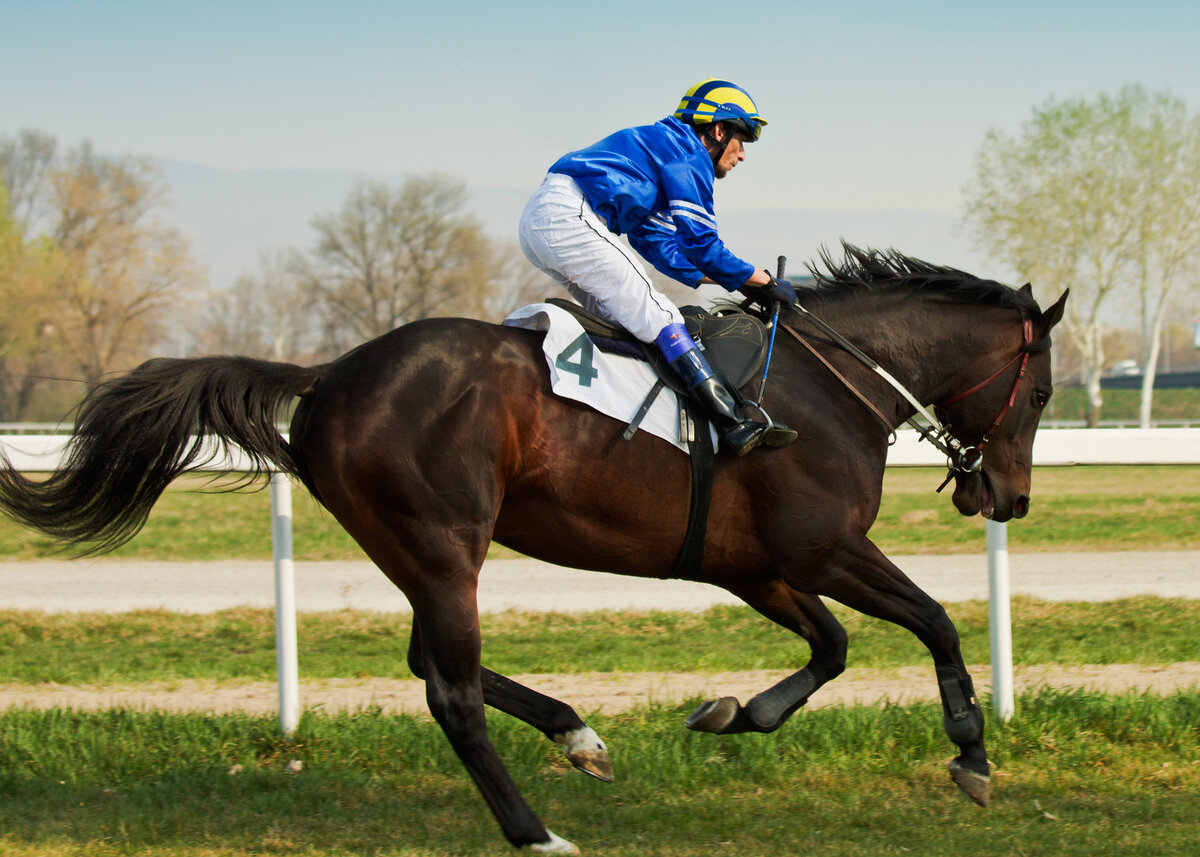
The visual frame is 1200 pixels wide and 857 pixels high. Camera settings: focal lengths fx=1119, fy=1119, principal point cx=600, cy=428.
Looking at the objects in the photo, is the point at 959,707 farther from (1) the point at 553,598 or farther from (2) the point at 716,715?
(1) the point at 553,598

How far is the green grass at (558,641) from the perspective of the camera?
6008 mm

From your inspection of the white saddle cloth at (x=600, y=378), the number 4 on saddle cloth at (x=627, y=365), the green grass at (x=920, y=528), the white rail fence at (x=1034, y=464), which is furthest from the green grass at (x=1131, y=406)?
the white saddle cloth at (x=600, y=378)

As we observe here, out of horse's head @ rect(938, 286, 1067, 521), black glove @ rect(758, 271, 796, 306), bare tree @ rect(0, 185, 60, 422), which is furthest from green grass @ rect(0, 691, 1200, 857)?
bare tree @ rect(0, 185, 60, 422)

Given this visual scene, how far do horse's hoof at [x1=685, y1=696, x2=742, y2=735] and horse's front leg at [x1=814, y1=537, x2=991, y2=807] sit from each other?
1.76ft

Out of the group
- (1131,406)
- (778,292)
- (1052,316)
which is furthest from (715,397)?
(1131,406)

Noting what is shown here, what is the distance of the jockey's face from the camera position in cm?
407

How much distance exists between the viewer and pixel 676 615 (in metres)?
7.31

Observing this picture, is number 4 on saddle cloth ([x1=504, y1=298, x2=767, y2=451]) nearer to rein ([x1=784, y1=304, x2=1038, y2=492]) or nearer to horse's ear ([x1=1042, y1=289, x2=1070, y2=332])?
rein ([x1=784, y1=304, x2=1038, y2=492])

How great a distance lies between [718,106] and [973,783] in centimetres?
251

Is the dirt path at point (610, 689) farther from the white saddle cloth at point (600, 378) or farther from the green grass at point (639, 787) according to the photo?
the white saddle cloth at point (600, 378)

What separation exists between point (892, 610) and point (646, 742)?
1.21 m

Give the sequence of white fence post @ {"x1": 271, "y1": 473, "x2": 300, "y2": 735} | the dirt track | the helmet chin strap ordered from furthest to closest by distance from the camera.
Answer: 1. the dirt track
2. white fence post @ {"x1": 271, "y1": 473, "x2": 300, "y2": 735}
3. the helmet chin strap

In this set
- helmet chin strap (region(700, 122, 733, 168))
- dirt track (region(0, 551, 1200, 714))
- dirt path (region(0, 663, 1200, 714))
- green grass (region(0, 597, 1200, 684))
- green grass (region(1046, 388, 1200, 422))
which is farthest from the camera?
green grass (region(1046, 388, 1200, 422))

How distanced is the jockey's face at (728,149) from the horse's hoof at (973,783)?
7.51ft
